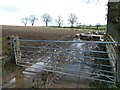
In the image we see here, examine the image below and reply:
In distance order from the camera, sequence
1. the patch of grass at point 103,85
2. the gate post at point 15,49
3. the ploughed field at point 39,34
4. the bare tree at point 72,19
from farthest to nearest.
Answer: the bare tree at point 72,19 < the ploughed field at point 39,34 < the gate post at point 15,49 < the patch of grass at point 103,85

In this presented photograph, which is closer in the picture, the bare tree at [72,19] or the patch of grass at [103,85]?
the patch of grass at [103,85]

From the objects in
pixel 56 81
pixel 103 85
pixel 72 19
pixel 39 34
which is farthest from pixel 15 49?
pixel 72 19

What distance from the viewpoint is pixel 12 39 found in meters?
7.06

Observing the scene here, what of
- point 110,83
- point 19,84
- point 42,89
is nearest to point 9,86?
point 19,84

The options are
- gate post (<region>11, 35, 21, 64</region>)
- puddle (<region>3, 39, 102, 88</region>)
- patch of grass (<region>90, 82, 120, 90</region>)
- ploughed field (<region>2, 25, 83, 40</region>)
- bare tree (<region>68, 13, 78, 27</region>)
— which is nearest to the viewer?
patch of grass (<region>90, 82, 120, 90</region>)

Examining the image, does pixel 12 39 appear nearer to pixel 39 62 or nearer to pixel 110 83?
pixel 39 62

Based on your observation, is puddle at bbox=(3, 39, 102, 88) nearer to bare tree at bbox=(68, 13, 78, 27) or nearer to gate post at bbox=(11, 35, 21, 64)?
gate post at bbox=(11, 35, 21, 64)

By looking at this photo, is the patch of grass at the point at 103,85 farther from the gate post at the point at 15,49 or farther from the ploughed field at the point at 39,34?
the ploughed field at the point at 39,34

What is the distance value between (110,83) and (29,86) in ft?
6.85

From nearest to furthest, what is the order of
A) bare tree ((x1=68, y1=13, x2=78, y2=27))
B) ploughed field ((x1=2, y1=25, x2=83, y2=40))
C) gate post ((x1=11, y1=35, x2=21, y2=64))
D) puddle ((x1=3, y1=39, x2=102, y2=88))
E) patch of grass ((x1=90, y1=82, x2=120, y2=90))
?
patch of grass ((x1=90, y1=82, x2=120, y2=90)), puddle ((x1=3, y1=39, x2=102, y2=88)), gate post ((x1=11, y1=35, x2=21, y2=64)), ploughed field ((x1=2, y1=25, x2=83, y2=40)), bare tree ((x1=68, y1=13, x2=78, y2=27))

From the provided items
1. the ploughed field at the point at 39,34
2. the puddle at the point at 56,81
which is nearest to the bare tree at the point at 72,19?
the ploughed field at the point at 39,34

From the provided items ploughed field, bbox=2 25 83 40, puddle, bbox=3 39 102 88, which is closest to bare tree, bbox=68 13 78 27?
ploughed field, bbox=2 25 83 40

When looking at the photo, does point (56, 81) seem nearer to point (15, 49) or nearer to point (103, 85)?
point (103, 85)

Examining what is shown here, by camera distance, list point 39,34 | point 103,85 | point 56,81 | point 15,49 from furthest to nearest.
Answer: point 39,34
point 15,49
point 56,81
point 103,85
